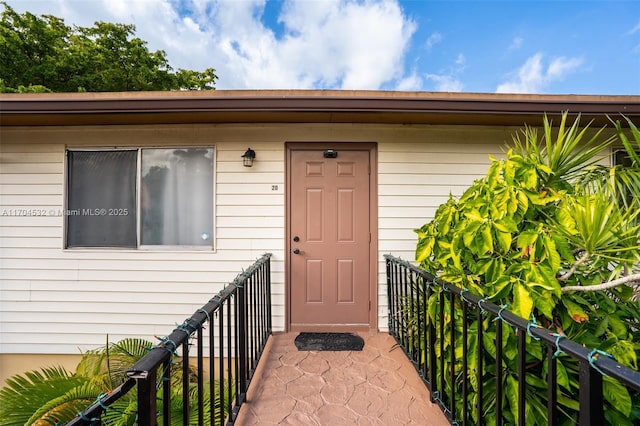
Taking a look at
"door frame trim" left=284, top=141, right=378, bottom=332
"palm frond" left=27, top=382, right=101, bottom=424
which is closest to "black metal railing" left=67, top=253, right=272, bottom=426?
"door frame trim" left=284, top=141, right=378, bottom=332

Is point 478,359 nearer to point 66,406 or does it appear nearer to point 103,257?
point 66,406

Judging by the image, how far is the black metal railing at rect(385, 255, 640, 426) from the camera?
32.1 inches

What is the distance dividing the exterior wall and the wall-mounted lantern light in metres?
0.08

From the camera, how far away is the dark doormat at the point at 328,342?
2812 millimetres

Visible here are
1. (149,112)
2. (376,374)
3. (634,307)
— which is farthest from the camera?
(149,112)

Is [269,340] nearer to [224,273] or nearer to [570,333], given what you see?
[224,273]

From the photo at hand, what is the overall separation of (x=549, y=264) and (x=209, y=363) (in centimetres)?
222

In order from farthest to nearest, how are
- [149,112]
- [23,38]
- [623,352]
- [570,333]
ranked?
1. [23,38]
2. [149,112]
3. [570,333]
4. [623,352]

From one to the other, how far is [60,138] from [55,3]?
10.0 meters

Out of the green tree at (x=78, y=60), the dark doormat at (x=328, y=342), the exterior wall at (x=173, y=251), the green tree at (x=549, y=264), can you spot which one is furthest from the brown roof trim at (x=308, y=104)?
the green tree at (x=78, y=60)

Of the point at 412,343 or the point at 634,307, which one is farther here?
the point at 412,343

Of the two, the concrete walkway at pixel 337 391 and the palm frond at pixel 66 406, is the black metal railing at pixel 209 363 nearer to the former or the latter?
the concrete walkway at pixel 337 391

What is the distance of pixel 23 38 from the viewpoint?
8.62 meters

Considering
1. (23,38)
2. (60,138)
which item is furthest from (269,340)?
(23,38)
